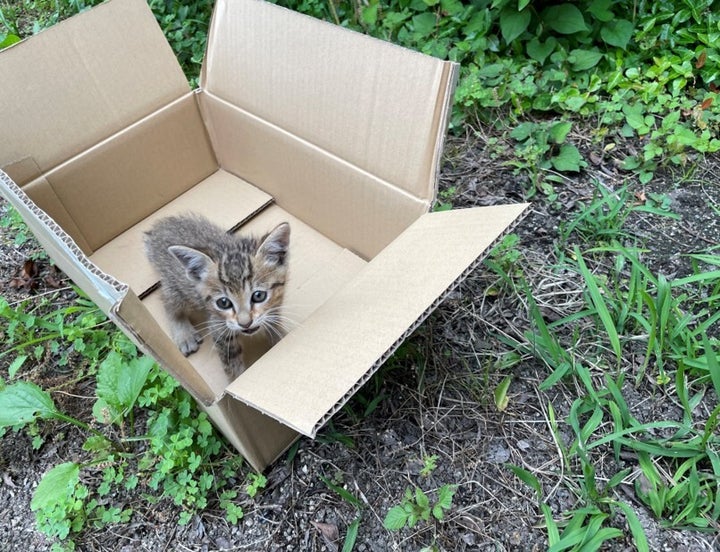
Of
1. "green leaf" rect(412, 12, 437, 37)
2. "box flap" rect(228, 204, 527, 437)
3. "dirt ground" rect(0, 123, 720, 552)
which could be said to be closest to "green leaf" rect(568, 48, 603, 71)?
"green leaf" rect(412, 12, 437, 37)

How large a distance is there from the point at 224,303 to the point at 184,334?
330 millimetres

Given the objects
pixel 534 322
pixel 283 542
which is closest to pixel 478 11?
pixel 534 322

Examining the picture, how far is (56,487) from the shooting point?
1.61 m

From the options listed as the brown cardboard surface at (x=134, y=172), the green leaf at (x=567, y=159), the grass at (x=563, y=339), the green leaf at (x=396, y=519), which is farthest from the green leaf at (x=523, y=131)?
the green leaf at (x=396, y=519)

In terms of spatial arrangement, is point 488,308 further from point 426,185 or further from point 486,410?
point 426,185

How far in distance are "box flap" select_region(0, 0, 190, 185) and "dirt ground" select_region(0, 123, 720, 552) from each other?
3.01 ft

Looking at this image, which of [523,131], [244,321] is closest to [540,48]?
[523,131]

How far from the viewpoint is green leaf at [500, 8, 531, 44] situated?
2.51 m

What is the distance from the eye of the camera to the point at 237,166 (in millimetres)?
2473

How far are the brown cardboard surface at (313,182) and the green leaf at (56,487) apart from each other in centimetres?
126

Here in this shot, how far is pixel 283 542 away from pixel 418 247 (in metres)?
1.01

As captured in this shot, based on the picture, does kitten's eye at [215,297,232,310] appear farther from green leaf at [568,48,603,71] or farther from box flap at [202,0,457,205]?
green leaf at [568,48,603,71]

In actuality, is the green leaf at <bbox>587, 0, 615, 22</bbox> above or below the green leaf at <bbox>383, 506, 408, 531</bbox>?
above

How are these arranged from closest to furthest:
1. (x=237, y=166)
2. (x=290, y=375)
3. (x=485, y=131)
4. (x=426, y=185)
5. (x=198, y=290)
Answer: (x=290, y=375)
(x=426, y=185)
(x=198, y=290)
(x=237, y=166)
(x=485, y=131)
